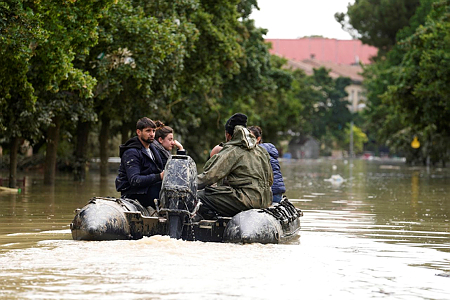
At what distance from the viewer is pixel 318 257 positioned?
1130cm

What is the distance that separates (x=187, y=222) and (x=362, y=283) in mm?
3335

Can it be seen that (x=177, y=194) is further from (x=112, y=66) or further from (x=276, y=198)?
(x=112, y=66)

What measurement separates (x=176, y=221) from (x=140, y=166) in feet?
5.64

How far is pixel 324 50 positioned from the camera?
181 m

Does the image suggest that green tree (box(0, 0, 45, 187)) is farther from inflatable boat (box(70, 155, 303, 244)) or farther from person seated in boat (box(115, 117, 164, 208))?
inflatable boat (box(70, 155, 303, 244))

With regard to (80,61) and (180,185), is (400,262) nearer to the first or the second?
(180,185)

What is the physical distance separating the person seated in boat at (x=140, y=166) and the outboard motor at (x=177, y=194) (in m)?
1.19

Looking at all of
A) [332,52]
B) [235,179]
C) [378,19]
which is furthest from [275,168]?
[332,52]

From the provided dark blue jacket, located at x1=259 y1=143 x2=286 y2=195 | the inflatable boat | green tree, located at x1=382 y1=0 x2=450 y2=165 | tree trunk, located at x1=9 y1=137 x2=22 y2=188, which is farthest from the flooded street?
green tree, located at x1=382 y1=0 x2=450 y2=165

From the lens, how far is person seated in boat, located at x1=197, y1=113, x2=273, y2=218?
40.8 ft

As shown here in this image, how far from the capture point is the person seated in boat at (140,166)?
12992 mm

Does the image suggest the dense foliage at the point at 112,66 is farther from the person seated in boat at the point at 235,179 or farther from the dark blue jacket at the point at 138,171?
the person seated in boat at the point at 235,179

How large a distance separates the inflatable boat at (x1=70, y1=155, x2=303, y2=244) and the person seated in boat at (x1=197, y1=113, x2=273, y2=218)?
0.28 meters

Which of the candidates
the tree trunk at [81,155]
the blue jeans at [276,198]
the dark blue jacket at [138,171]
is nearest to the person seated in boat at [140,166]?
the dark blue jacket at [138,171]
